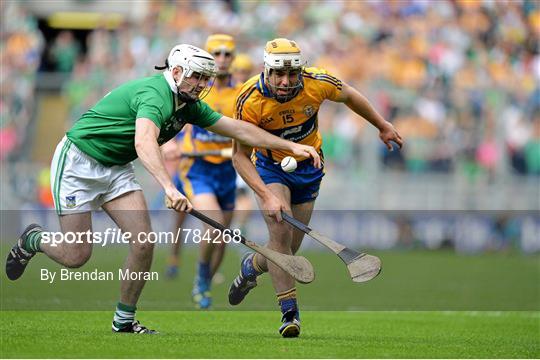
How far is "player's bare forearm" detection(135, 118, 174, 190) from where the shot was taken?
7949 mm

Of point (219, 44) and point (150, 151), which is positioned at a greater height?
point (150, 151)

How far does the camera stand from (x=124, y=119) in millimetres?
8430

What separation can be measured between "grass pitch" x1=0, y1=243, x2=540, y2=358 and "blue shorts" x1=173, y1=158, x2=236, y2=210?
1099 mm

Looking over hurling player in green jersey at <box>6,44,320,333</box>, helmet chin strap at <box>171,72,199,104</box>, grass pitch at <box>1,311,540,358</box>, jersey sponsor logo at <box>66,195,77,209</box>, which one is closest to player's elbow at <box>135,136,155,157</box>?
hurling player in green jersey at <box>6,44,320,333</box>

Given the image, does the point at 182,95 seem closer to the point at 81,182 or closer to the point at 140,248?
the point at 81,182

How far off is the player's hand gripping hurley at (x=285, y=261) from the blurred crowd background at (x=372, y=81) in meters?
12.4

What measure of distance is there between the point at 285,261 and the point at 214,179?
3877 mm

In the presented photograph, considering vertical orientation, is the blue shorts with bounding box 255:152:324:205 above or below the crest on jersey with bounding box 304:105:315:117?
below

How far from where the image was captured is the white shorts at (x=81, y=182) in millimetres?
8609

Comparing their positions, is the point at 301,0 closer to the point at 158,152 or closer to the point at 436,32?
the point at 436,32

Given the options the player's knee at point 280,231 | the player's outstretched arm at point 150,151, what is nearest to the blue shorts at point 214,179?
the player's knee at point 280,231

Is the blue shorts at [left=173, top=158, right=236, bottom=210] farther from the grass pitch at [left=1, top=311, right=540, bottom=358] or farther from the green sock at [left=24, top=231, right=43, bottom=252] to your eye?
the green sock at [left=24, top=231, right=43, bottom=252]

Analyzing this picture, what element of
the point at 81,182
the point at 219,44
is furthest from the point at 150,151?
the point at 219,44

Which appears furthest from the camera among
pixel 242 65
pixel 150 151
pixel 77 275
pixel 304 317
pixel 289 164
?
pixel 242 65
